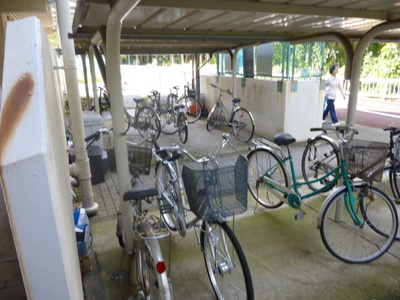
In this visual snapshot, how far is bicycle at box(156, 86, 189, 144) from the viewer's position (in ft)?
25.8

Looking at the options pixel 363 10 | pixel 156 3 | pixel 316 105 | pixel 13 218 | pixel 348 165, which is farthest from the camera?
pixel 316 105

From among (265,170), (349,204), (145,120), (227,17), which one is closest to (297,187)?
(265,170)

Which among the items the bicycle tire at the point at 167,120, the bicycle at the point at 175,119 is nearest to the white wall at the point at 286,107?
the bicycle at the point at 175,119

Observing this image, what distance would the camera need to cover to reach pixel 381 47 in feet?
53.9

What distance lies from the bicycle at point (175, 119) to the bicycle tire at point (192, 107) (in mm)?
1325

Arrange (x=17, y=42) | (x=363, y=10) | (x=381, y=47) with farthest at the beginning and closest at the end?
(x=381, y=47)
(x=363, y=10)
(x=17, y=42)

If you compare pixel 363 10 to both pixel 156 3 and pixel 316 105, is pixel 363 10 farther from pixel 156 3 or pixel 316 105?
pixel 316 105

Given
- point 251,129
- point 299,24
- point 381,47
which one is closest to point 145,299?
point 299,24

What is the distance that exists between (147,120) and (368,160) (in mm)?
6069

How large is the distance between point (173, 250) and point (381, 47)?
A: 17583mm

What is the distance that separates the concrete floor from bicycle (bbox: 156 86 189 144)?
4.01m

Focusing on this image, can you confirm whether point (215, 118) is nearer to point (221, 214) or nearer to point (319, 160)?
point (319, 160)

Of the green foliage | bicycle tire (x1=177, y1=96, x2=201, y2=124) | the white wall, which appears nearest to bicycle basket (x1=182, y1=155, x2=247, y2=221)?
the white wall

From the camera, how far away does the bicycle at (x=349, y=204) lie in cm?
315
